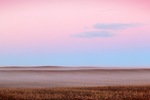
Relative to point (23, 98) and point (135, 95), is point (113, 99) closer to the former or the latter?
point (135, 95)

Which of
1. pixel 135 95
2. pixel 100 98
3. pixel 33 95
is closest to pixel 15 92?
pixel 33 95

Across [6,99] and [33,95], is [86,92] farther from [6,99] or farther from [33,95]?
[6,99]

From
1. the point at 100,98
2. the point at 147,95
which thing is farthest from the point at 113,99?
the point at 147,95

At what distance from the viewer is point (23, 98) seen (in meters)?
35.1

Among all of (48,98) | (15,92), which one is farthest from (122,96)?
(15,92)

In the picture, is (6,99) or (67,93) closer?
(6,99)

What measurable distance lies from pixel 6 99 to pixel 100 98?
25.3 ft

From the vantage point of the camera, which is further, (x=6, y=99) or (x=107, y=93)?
(x=107, y=93)

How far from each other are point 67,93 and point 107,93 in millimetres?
3582

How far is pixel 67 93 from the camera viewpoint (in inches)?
1524

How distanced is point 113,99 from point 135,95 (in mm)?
2697

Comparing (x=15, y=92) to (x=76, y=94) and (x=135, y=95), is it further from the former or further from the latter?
(x=135, y=95)

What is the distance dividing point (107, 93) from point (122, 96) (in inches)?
84.5

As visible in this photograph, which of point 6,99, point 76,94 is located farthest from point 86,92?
point 6,99
